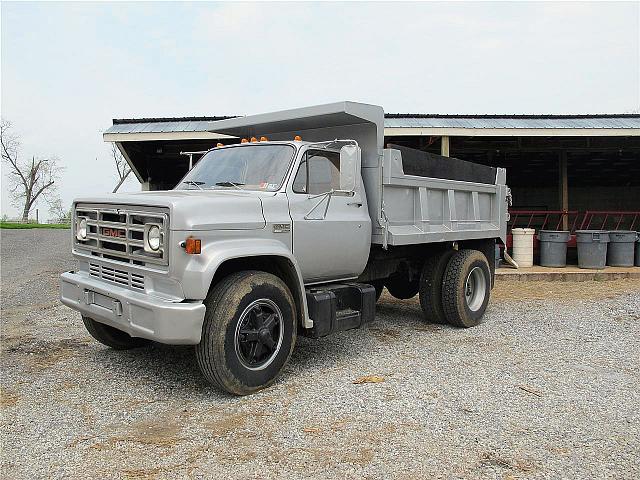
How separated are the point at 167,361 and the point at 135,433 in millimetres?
1706

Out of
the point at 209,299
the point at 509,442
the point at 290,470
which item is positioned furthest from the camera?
the point at 209,299

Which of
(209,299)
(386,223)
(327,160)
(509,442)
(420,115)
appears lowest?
(509,442)

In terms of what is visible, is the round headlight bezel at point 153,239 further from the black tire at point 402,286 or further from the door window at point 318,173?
the black tire at point 402,286

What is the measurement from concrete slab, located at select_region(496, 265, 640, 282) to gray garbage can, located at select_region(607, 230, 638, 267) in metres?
0.43

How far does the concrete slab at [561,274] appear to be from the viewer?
11422 mm

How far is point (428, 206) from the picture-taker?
665cm

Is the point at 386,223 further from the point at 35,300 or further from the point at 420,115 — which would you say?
the point at 420,115

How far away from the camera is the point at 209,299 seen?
4.44 m

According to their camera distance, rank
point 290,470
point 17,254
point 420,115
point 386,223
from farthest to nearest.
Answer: point 17,254
point 420,115
point 386,223
point 290,470

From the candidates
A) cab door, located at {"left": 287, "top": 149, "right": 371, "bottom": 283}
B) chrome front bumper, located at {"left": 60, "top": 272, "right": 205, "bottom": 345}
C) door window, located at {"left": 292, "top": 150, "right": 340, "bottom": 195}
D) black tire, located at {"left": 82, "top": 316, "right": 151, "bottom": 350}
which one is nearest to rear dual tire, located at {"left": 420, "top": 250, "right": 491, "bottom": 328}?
cab door, located at {"left": 287, "top": 149, "right": 371, "bottom": 283}

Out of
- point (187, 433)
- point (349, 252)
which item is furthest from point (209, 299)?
point (349, 252)

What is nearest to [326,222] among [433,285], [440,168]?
[440,168]

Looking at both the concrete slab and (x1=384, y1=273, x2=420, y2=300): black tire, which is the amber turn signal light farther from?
the concrete slab

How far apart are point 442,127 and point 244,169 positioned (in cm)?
746
